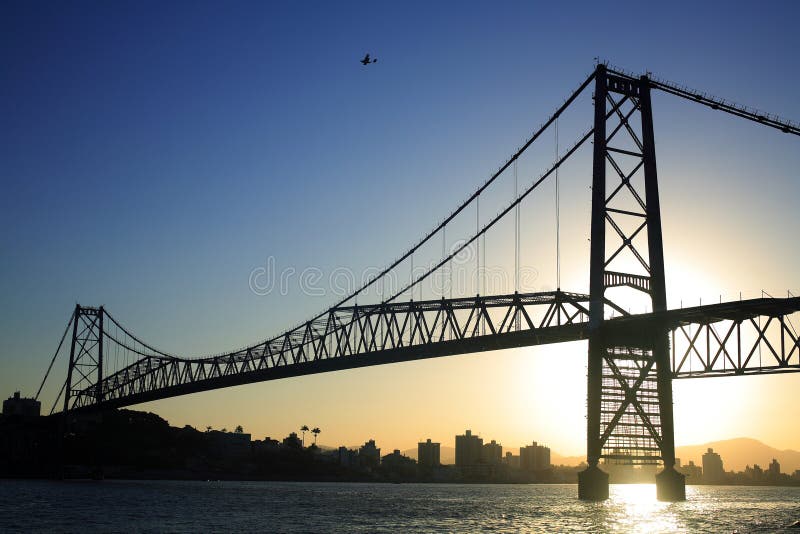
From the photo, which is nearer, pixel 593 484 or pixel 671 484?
pixel 593 484

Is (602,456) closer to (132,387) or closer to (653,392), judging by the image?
(653,392)

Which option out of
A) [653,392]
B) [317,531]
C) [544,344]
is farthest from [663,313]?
[317,531]

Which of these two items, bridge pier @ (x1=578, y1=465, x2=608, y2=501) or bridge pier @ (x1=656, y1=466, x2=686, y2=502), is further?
bridge pier @ (x1=578, y1=465, x2=608, y2=501)

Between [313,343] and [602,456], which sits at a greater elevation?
[313,343]
